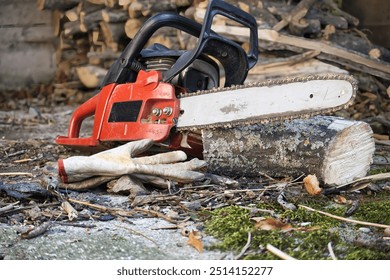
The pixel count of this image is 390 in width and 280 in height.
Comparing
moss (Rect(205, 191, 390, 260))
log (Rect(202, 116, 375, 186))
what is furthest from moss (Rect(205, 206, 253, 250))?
log (Rect(202, 116, 375, 186))

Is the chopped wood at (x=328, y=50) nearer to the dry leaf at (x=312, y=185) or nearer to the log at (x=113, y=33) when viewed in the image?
the log at (x=113, y=33)

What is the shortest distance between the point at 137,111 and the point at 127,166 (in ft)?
1.36

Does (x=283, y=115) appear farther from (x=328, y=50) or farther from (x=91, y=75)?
(x=91, y=75)

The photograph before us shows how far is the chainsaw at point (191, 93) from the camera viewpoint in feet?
7.32

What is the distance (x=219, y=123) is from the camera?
241 cm

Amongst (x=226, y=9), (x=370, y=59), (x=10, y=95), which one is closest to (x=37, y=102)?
(x=10, y=95)

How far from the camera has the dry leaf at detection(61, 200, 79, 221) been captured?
1.97 meters

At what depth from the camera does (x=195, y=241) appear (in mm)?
1750

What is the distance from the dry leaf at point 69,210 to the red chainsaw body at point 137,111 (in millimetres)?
585

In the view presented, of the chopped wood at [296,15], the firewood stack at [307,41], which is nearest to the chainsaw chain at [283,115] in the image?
the firewood stack at [307,41]

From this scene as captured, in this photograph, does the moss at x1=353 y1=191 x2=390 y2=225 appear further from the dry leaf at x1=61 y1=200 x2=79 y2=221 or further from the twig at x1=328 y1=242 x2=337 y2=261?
the dry leaf at x1=61 y1=200 x2=79 y2=221

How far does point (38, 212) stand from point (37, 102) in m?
3.88

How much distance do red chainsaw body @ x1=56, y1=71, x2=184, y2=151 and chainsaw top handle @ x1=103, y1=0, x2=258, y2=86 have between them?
0.06 m
